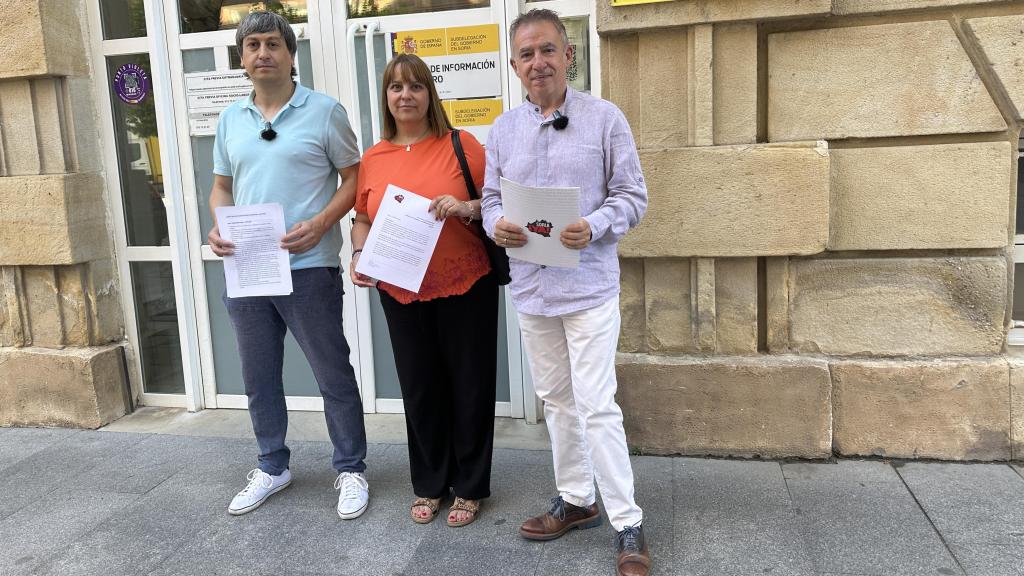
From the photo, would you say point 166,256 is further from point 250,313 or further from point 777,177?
point 777,177

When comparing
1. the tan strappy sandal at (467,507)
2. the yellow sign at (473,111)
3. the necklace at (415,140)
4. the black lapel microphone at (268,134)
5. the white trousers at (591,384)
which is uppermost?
the yellow sign at (473,111)

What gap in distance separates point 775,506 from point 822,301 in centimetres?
102

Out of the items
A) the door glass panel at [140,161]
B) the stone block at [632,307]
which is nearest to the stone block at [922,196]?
the stone block at [632,307]

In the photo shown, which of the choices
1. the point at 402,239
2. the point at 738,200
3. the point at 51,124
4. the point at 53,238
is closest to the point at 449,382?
the point at 402,239

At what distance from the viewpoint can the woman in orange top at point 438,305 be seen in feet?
10.1

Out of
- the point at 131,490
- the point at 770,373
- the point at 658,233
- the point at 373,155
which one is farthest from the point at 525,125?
the point at 131,490

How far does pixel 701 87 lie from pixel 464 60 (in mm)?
1294

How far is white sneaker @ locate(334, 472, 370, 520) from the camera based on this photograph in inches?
134

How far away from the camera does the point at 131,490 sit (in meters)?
3.79

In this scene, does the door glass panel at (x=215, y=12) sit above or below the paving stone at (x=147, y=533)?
above

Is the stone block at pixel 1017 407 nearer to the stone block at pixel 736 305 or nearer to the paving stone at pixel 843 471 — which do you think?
the paving stone at pixel 843 471

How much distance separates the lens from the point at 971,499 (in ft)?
10.9

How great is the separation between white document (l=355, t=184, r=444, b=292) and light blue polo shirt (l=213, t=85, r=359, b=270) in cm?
44

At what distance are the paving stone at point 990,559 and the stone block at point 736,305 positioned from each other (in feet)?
4.03
